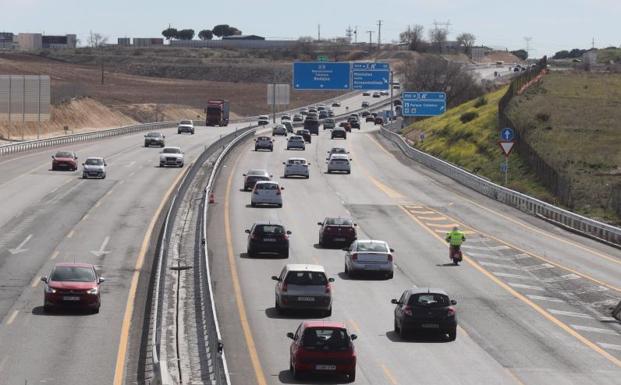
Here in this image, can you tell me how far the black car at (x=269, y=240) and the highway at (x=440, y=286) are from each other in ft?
1.87

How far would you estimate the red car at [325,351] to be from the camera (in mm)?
26297

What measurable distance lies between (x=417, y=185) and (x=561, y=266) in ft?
112

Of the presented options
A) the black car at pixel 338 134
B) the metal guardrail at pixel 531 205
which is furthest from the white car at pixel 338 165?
the black car at pixel 338 134

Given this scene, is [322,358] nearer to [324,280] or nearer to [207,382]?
[207,382]

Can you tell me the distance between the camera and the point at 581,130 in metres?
95.3

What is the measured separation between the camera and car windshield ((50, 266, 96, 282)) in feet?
117

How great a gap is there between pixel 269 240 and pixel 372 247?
536cm

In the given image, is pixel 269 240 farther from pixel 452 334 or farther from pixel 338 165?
pixel 338 165

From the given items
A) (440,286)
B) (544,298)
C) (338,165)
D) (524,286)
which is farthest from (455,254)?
(338,165)

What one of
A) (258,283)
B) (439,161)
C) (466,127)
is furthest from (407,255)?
(466,127)

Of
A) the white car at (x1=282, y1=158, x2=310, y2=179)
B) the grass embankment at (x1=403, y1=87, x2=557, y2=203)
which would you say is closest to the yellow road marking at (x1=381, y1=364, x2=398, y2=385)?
the grass embankment at (x1=403, y1=87, x2=557, y2=203)

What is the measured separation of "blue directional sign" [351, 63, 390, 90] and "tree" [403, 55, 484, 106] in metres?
46.5

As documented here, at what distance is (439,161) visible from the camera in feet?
306

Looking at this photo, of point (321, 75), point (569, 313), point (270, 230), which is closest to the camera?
point (569, 313)
